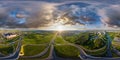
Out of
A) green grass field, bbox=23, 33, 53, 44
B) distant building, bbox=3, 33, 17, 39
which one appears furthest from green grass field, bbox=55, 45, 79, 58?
distant building, bbox=3, 33, 17, 39

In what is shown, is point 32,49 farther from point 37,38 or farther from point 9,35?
point 9,35

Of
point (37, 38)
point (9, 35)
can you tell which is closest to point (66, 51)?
point (37, 38)

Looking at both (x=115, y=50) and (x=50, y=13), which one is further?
(x=50, y=13)

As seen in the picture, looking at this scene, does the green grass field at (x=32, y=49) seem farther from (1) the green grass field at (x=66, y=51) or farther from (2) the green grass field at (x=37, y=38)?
(1) the green grass field at (x=66, y=51)

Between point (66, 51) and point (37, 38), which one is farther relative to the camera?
point (37, 38)

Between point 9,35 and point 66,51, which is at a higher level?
point 9,35

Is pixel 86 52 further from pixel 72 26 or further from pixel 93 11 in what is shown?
pixel 93 11

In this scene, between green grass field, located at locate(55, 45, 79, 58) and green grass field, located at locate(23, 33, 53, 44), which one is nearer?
green grass field, located at locate(55, 45, 79, 58)

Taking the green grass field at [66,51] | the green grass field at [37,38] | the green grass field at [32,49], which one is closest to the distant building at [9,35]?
the green grass field at [37,38]

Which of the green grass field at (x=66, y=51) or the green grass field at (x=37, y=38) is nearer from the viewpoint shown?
the green grass field at (x=66, y=51)

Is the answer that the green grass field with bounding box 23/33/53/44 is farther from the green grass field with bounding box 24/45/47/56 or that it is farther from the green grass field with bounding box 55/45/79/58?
the green grass field with bounding box 55/45/79/58

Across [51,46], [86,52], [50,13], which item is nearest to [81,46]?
[86,52]
